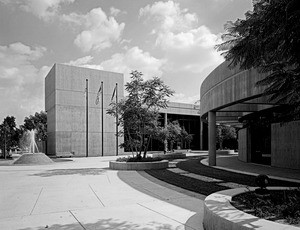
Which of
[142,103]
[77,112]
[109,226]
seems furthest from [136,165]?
[77,112]

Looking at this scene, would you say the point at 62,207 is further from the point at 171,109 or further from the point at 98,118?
the point at 171,109

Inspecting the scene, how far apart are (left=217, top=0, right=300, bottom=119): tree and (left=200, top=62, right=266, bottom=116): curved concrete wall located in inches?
221

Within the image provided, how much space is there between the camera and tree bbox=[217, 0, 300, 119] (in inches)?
A: 173

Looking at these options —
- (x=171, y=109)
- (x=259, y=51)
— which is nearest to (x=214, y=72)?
(x=259, y=51)

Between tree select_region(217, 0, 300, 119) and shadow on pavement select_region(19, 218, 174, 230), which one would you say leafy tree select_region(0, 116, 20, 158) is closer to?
shadow on pavement select_region(19, 218, 174, 230)

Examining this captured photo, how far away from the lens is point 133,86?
67.6 ft

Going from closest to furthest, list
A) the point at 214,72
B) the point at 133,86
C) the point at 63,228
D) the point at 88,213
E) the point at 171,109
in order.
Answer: the point at 63,228 < the point at 88,213 < the point at 214,72 < the point at 133,86 < the point at 171,109

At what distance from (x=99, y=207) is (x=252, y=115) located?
2100cm

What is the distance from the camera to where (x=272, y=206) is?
18.2ft

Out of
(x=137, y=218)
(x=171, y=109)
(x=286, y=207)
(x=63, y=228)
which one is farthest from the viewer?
(x=171, y=109)

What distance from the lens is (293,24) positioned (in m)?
4.41

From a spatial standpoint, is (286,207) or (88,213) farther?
(88,213)

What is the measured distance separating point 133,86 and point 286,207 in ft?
53.4

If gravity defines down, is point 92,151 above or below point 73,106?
below
